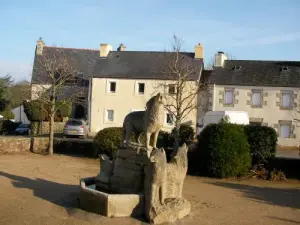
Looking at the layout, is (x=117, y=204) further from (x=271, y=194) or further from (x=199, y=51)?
(x=199, y=51)

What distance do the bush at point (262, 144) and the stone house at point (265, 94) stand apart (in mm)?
16113

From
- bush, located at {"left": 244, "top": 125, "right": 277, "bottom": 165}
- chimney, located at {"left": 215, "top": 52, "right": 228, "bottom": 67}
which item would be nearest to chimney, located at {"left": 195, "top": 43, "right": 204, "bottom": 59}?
chimney, located at {"left": 215, "top": 52, "right": 228, "bottom": 67}

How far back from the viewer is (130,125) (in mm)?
9648

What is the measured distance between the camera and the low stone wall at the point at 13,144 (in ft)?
64.9

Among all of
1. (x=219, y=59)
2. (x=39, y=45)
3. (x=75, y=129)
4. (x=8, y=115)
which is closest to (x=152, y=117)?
(x=75, y=129)

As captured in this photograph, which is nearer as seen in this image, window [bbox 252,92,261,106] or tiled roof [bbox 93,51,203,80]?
window [bbox 252,92,261,106]

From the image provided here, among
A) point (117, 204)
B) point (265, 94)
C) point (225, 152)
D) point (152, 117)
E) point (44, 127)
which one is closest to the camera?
point (117, 204)

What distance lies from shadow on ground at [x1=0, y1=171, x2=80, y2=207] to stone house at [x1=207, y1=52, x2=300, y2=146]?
2286 cm

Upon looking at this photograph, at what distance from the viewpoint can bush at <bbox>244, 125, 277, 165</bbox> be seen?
16.1m

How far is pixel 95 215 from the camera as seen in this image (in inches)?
329

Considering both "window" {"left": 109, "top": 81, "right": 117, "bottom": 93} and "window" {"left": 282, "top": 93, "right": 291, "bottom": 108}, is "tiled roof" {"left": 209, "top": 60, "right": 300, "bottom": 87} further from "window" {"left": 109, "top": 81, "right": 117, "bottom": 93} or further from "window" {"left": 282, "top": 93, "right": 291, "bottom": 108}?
"window" {"left": 109, "top": 81, "right": 117, "bottom": 93}

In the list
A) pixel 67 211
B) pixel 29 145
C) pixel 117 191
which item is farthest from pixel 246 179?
pixel 29 145

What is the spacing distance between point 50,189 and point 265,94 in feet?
81.8

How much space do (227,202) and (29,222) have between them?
552 centimetres
